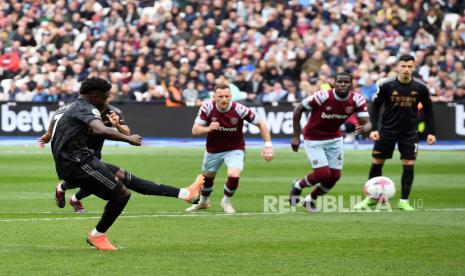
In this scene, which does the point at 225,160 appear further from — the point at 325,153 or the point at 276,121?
the point at 276,121

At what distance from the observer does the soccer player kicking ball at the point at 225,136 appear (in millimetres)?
15953

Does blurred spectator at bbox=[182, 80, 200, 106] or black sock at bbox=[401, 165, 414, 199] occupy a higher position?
black sock at bbox=[401, 165, 414, 199]

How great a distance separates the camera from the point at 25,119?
34.2m

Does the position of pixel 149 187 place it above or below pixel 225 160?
above

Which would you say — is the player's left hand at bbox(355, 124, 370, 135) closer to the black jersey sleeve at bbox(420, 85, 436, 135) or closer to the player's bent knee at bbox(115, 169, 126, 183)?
A: the black jersey sleeve at bbox(420, 85, 436, 135)

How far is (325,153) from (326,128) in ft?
1.21

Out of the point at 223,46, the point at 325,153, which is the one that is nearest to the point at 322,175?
the point at 325,153

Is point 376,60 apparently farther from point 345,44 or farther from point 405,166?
point 405,166

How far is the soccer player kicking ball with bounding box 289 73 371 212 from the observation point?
16141mm

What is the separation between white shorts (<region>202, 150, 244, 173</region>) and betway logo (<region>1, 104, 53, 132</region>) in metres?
18.4

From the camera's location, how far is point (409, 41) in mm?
33500

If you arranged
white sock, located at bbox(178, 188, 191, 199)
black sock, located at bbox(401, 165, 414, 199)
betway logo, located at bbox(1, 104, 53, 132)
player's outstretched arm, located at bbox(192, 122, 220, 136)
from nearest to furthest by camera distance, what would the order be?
white sock, located at bbox(178, 188, 191, 199), player's outstretched arm, located at bbox(192, 122, 220, 136), black sock, located at bbox(401, 165, 414, 199), betway logo, located at bbox(1, 104, 53, 132)

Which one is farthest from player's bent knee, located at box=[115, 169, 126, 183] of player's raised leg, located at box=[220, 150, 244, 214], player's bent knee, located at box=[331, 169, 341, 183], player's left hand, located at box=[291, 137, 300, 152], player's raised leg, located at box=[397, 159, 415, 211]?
player's raised leg, located at box=[397, 159, 415, 211]

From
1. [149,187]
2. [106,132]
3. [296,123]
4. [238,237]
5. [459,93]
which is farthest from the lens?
[459,93]
